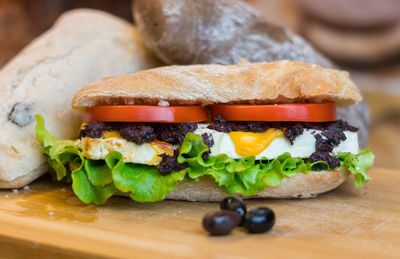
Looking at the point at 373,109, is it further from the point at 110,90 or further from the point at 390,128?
the point at 110,90

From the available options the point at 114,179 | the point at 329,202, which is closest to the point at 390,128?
the point at 329,202

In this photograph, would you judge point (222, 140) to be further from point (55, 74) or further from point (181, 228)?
point (55, 74)

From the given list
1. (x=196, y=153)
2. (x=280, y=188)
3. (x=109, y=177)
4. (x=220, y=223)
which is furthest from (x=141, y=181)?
(x=280, y=188)

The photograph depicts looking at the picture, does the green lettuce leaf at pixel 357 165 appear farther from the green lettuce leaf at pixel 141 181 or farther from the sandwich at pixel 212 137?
the green lettuce leaf at pixel 141 181

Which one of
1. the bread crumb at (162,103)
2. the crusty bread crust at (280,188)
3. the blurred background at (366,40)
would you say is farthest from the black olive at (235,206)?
the blurred background at (366,40)

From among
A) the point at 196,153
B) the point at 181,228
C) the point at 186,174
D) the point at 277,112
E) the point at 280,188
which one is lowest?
the point at 181,228

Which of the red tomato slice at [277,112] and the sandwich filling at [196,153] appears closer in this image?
the sandwich filling at [196,153]

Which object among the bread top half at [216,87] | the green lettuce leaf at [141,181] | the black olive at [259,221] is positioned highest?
the bread top half at [216,87]
